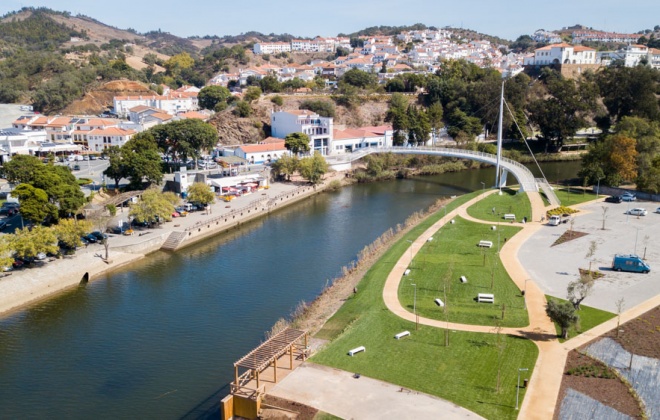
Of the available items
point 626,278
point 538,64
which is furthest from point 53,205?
point 538,64

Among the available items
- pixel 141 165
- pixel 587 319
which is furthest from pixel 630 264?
pixel 141 165

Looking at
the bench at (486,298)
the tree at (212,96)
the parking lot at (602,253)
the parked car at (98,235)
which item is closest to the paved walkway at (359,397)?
the bench at (486,298)

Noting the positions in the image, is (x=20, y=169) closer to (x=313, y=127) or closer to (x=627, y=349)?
(x=313, y=127)

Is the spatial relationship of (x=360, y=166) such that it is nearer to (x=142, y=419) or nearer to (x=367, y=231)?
(x=367, y=231)

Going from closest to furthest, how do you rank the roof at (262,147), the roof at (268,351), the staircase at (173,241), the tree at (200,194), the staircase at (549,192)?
the roof at (268,351) < the staircase at (173,241) < the staircase at (549,192) < the tree at (200,194) < the roof at (262,147)

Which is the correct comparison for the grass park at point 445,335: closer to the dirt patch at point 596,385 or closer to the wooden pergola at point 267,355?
the wooden pergola at point 267,355
